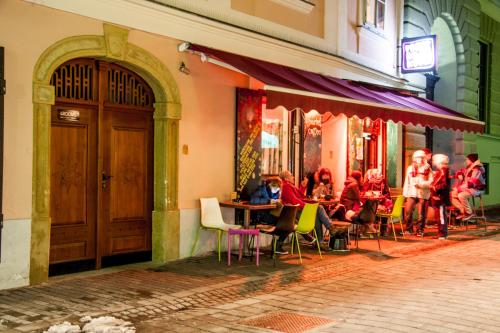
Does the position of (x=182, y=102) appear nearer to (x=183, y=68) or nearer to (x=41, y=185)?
(x=183, y=68)

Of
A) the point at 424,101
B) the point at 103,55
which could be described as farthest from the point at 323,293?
the point at 424,101

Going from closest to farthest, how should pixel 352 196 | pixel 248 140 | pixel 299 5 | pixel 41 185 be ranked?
pixel 41 185 → pixel 248 140 → pixel 352 196 → pixel 299 5

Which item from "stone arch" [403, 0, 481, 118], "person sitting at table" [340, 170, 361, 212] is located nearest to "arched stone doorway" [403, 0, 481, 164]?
"stone arch" [403, 0, 481, 118]

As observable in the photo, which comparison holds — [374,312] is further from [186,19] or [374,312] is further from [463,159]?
[463,159]

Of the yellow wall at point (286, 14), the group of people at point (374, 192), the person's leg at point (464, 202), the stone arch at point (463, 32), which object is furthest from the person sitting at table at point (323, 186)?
the stone arch at point (463, 32)

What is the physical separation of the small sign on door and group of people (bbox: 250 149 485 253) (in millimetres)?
3169

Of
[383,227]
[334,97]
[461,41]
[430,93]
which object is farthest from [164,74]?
[461,41]

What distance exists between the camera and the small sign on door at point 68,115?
8.34 meters

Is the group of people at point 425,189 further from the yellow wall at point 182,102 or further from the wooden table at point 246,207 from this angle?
the yellow wall at point 182,102

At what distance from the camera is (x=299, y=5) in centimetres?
1234

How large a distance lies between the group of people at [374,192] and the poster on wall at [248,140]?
1.08 feet

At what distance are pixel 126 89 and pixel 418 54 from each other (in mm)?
8826

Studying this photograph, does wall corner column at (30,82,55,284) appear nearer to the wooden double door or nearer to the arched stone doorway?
the wooden double door

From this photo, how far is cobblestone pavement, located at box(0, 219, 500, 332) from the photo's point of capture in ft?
20.3
